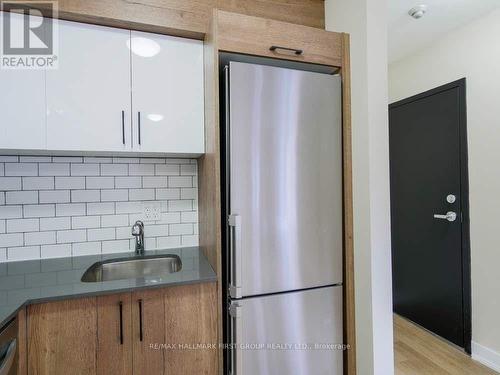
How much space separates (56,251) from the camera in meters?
1.65

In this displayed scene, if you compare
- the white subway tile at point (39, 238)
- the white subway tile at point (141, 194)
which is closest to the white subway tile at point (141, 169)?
the white subway tile at point (141, 194)

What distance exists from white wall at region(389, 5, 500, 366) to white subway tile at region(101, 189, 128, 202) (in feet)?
8.31

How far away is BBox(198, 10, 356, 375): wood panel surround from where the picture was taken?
1409 mm

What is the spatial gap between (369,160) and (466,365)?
1850 millimetres

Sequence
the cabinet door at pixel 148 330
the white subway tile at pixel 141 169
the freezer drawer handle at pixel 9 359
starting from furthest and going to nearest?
1. the white subway tile at pixel 141 169
2. the cabinet door at pixel 148 330
3. the freezer drawer handle at pixel 9 359

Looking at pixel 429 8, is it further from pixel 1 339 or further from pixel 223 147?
pixel 1 339

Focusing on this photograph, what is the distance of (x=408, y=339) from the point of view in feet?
8.10

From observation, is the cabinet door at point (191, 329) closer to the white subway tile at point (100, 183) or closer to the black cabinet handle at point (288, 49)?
the white subway tile at point (100, 183)

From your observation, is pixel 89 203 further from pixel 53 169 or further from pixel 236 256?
pixel 236 256

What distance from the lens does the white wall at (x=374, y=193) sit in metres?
1.47

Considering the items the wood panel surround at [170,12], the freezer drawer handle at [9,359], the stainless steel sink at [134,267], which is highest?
the wood panel surround at [170,12]

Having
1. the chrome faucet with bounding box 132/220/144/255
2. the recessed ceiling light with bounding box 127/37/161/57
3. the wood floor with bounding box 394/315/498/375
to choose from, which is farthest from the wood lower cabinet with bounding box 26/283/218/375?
the wood floor with bounding box 394/315/498/375

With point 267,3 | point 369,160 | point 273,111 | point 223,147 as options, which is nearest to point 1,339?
point 223,147

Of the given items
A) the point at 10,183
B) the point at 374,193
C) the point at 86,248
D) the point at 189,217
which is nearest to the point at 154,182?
the point at 189,217
